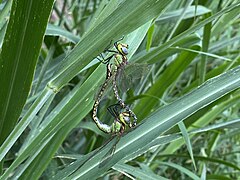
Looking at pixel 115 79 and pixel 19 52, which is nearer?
pixel 19 52

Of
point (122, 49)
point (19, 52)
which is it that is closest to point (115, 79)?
point (122, 49)

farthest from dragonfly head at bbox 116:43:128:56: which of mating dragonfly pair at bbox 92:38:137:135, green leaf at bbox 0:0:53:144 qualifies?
green leaf at bbox 0:0:53:144

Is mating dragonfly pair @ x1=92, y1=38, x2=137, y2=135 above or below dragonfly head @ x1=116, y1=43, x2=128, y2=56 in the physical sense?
below

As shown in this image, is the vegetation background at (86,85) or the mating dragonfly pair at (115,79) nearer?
the vegetation background at (86,85)

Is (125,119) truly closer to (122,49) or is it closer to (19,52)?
(122,49)

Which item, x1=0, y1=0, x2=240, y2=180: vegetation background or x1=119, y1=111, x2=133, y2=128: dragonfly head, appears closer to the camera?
x1=0, y1=0, x2=240, y2=180: vegetation background

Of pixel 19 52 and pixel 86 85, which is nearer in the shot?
pixel 19 52

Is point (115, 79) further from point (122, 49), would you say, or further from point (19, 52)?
point (19, 52)

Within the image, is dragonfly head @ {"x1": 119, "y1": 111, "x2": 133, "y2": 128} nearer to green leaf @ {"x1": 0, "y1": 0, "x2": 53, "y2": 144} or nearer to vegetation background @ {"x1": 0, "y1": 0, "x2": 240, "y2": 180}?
vegetation background @ {"x1": 0, "y1": 0, "x2": 240, "y2": 180}

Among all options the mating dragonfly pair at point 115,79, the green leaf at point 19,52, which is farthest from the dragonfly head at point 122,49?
the green leaf at point 19,52

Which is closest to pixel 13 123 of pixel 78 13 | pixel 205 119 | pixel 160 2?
pixel 160 2

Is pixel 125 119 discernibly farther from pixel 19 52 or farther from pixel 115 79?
pixel 19 52

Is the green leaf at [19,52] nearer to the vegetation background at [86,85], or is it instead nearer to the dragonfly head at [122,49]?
the vegetation background at [86,85]
